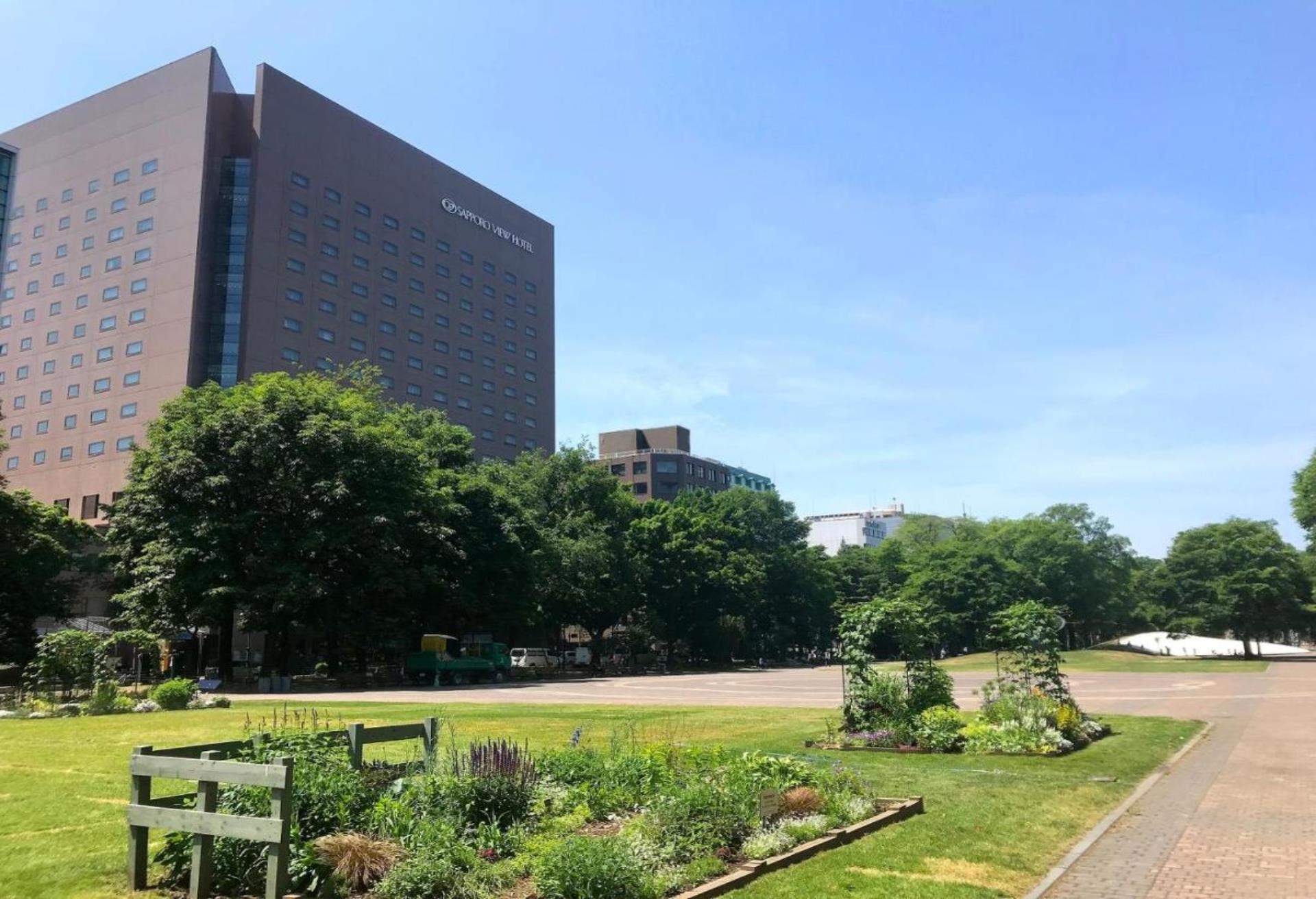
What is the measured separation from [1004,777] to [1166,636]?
9472cm

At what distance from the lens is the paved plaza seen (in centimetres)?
782

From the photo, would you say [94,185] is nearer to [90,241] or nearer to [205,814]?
[90,241]

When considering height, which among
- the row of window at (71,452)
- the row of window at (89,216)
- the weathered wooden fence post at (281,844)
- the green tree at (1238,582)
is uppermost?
the row of window at (89,216)

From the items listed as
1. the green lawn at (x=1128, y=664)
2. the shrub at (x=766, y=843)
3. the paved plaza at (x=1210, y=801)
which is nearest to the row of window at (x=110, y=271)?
the paved plaza at (x=1210, y=801)

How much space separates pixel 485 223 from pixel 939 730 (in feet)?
335

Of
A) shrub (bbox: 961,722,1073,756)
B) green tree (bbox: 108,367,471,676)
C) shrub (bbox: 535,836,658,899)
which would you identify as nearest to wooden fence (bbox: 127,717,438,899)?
shrub (bbox: 535,836,658,899)

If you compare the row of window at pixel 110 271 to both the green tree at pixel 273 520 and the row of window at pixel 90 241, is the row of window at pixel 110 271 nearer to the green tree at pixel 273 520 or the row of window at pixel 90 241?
the row of window at pixel 90 241

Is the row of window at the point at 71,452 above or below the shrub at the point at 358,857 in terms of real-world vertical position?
above

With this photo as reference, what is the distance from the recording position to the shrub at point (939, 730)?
16.0 meters

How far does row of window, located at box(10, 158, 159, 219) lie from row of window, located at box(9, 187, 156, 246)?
172 cm

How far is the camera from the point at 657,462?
14875cm

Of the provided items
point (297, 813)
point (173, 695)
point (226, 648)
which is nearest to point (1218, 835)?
point (297, 813)

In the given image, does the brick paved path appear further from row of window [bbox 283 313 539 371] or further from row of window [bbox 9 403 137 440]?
row of window [bbox 9 403 137 440]

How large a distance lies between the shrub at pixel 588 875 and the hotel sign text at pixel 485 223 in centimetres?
10526
